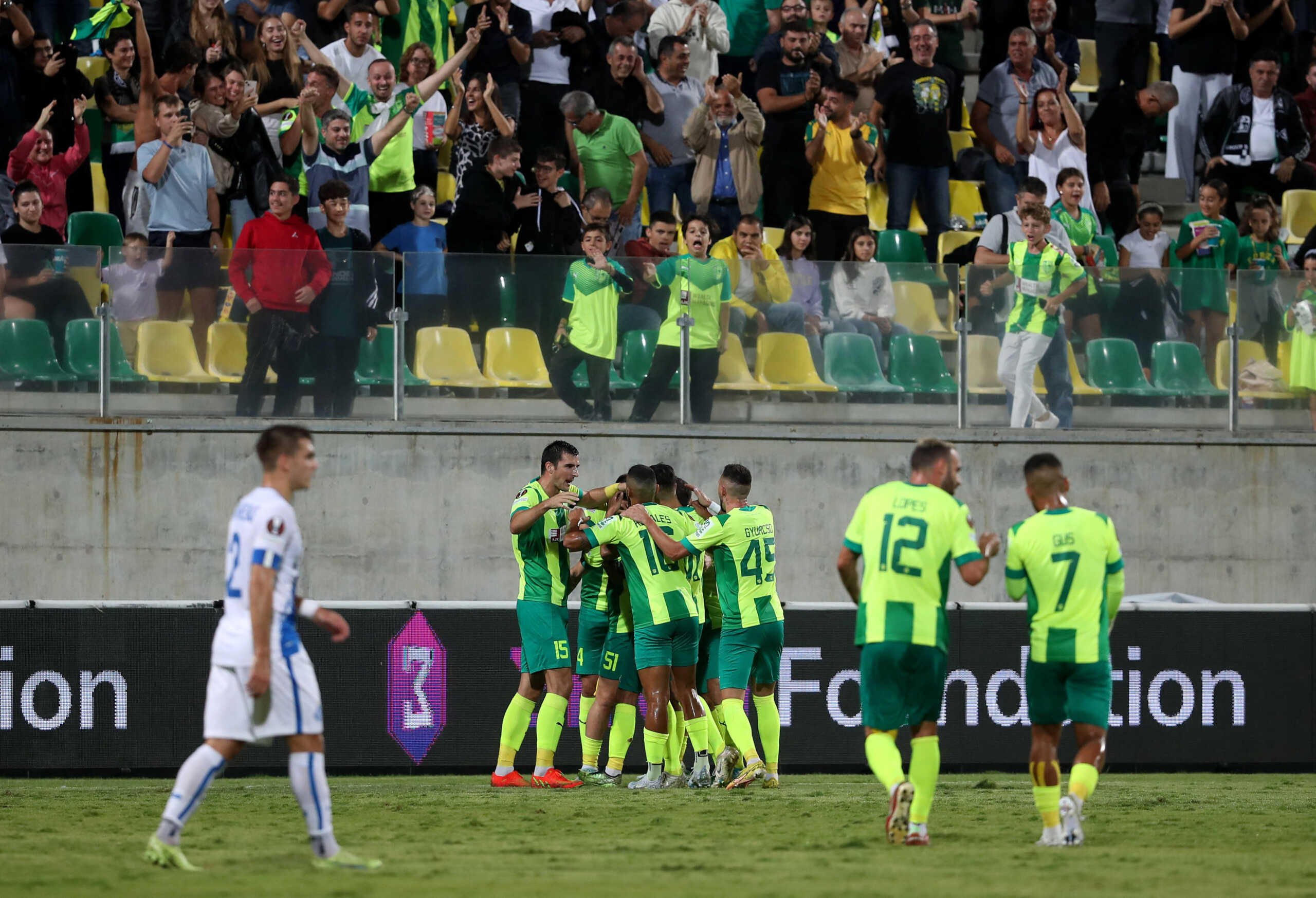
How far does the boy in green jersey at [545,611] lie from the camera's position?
12.6m

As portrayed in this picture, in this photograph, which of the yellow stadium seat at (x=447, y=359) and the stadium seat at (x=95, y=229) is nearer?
the yellow stadium seat at (x=447, y=359)

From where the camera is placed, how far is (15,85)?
17.2 meters

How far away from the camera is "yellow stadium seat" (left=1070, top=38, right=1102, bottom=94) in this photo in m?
23.5

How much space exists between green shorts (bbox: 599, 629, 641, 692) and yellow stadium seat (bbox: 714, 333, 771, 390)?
12.5ft

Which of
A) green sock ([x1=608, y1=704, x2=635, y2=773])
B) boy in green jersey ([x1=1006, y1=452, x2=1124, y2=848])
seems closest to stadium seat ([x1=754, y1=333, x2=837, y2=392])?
green sock ([x1=608, y1=704, x2=635, y2=773])

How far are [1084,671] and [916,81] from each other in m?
10.9

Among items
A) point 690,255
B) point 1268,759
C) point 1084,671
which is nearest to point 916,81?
point 690,255

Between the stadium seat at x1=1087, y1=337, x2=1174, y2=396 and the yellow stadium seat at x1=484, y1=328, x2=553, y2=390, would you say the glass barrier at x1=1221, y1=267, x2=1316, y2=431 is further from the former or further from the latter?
the yellow stadium seat at x1=484, y1=328, x2=553, y2=390

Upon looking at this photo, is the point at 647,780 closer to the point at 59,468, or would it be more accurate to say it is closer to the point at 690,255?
the point at 690,255

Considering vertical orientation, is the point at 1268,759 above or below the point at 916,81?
below

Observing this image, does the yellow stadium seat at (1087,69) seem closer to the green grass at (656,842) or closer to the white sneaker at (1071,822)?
the green grass at (656,842)

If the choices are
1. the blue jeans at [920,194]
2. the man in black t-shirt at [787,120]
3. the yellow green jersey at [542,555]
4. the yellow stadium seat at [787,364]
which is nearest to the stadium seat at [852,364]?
the yellow stadium seat at [787,364]

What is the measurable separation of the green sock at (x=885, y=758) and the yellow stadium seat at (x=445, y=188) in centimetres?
1077

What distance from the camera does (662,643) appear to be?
41.6 feet
